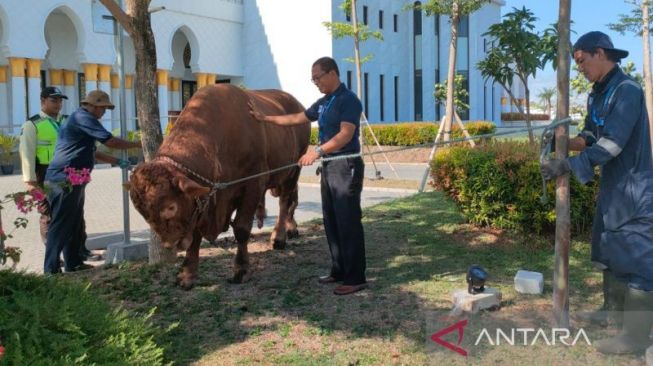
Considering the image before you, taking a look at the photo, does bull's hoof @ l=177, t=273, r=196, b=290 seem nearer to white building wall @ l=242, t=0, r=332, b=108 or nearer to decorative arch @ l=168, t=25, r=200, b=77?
decorative arch @ l=168, t=25, r=200, b=77

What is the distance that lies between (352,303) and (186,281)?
5.25 ft

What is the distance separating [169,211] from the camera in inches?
190

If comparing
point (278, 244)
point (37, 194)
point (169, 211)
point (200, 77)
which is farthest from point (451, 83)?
point (200, 77)

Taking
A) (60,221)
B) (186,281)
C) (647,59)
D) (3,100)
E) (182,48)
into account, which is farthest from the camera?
(182,48)

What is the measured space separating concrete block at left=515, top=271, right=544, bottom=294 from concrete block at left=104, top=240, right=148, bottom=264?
171 inches

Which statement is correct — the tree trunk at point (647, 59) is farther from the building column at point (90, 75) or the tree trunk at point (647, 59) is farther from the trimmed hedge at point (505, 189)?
the building column at point (90, 75)

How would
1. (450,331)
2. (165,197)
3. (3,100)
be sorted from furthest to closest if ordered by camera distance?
(3,100), (165,197), (450,331)

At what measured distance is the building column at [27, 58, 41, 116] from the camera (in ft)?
73.8

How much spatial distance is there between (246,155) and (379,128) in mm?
20849

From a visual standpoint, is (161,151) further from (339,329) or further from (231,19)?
(231,19)

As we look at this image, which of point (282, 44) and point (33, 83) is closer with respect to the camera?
point (33, 83)

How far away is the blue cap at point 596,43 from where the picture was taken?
4.15 metres

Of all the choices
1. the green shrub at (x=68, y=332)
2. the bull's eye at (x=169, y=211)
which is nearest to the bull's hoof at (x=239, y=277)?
the bull's eye at (x=169, y=211)

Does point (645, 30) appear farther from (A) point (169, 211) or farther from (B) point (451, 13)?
(A) point (169, 211)
